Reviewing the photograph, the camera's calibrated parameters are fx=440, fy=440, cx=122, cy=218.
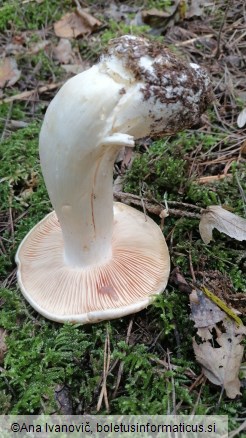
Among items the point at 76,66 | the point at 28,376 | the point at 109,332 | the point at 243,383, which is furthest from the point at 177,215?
the point at 76,66

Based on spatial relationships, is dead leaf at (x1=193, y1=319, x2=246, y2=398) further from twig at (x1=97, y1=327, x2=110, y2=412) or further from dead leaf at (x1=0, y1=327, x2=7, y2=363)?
dead leaf at (x1=0, y1=327, x2=7, y2=363)

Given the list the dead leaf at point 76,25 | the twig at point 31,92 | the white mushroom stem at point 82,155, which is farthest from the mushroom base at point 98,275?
the dead leaf at point 76,25

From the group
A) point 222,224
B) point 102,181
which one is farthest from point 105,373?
point 222,224

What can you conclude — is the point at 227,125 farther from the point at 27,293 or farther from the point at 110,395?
the point at 110,395

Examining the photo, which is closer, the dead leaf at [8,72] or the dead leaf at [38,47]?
the dead leaf at [8,72]

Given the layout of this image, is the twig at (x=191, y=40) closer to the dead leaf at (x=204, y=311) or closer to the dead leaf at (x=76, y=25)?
the dead leaf at (x=76, y=25)

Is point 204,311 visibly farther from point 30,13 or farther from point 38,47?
point 30,13

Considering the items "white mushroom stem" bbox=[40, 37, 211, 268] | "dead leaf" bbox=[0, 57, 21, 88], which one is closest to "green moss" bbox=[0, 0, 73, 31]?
"dead leaf" bbox=[0, 57, 21, 88]
